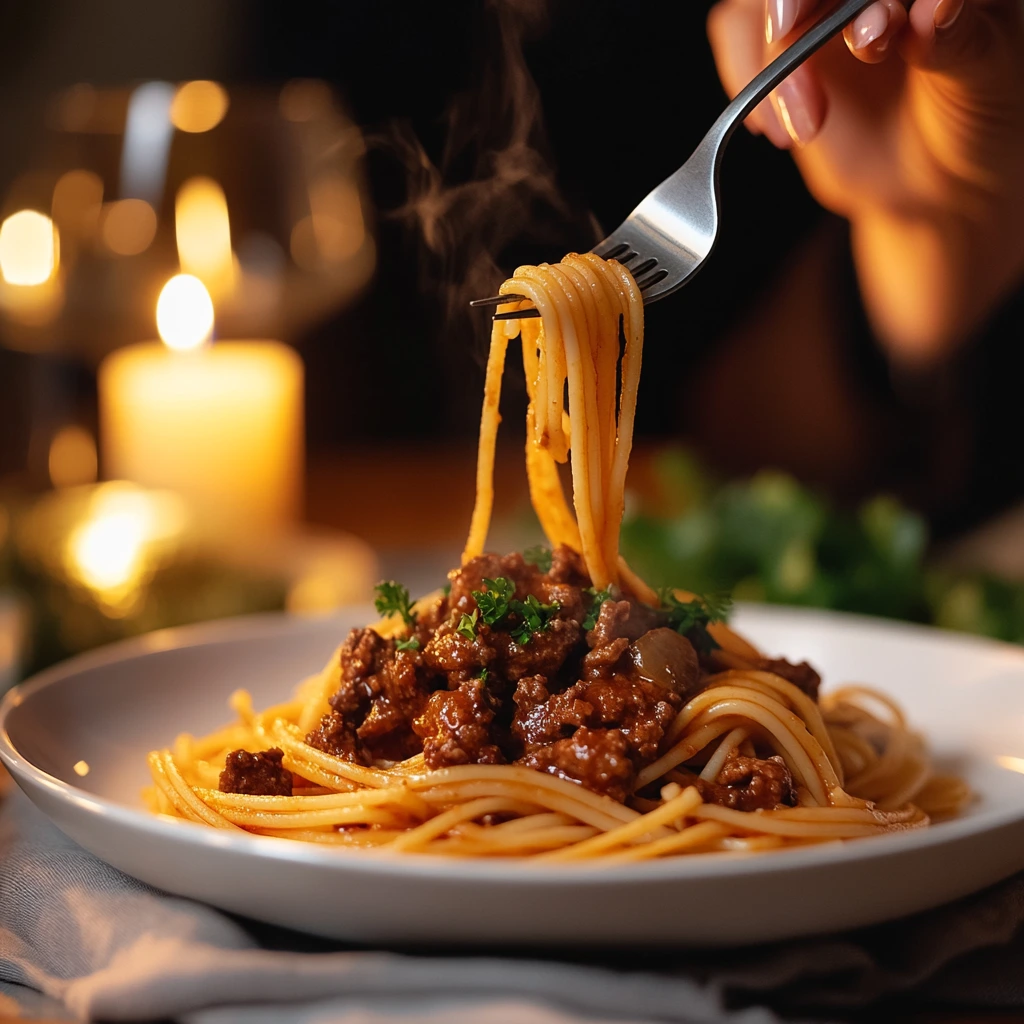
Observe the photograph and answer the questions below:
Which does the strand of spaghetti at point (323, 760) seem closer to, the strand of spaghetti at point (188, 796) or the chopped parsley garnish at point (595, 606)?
the strand of spaghetti at point (188, 796)

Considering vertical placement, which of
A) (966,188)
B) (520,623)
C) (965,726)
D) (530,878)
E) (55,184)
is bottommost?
(965,726)

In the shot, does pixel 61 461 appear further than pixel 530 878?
Yes

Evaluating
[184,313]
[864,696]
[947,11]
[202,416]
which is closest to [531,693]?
[864,696]

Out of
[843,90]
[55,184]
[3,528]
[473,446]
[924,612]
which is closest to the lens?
[843,90]

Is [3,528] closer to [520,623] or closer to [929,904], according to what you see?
[520,623]

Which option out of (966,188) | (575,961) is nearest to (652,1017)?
(575,961)

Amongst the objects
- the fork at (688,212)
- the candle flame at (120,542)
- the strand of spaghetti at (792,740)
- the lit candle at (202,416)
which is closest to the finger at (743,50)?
the fork at (688,212)
